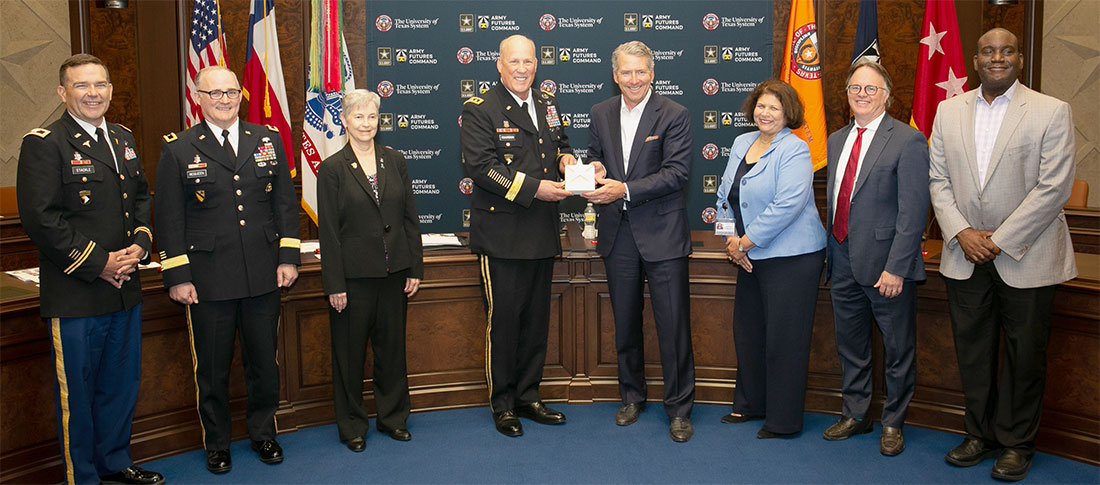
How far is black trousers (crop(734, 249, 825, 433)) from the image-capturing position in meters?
3.59

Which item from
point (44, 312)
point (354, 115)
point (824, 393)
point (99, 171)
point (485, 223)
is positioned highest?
point (354, 115)

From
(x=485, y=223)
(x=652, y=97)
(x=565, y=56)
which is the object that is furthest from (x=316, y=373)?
(x=565, y=56)

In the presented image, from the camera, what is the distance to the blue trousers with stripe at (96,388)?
294cm

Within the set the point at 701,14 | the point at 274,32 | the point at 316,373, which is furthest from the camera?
the point at 701,14

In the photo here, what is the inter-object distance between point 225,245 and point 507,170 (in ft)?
4.03

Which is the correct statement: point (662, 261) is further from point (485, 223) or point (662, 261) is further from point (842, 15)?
point (842, 15)

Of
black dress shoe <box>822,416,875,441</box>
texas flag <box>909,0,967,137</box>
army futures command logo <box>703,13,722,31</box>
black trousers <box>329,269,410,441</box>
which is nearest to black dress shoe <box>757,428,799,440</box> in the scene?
black dress shoe <box>822,416,875,441</box>

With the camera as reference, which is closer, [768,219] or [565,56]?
[768,219]

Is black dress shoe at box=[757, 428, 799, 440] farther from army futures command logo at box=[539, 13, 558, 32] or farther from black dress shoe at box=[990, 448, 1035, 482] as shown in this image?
army futures command logo at box=[539, 13, 558, 32]

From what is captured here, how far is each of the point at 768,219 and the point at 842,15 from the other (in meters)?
3.43

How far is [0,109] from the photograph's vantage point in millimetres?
6035

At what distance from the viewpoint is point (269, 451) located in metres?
3.47

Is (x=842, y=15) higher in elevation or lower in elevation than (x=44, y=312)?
higher

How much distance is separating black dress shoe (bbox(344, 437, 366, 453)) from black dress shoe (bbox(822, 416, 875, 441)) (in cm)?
213
